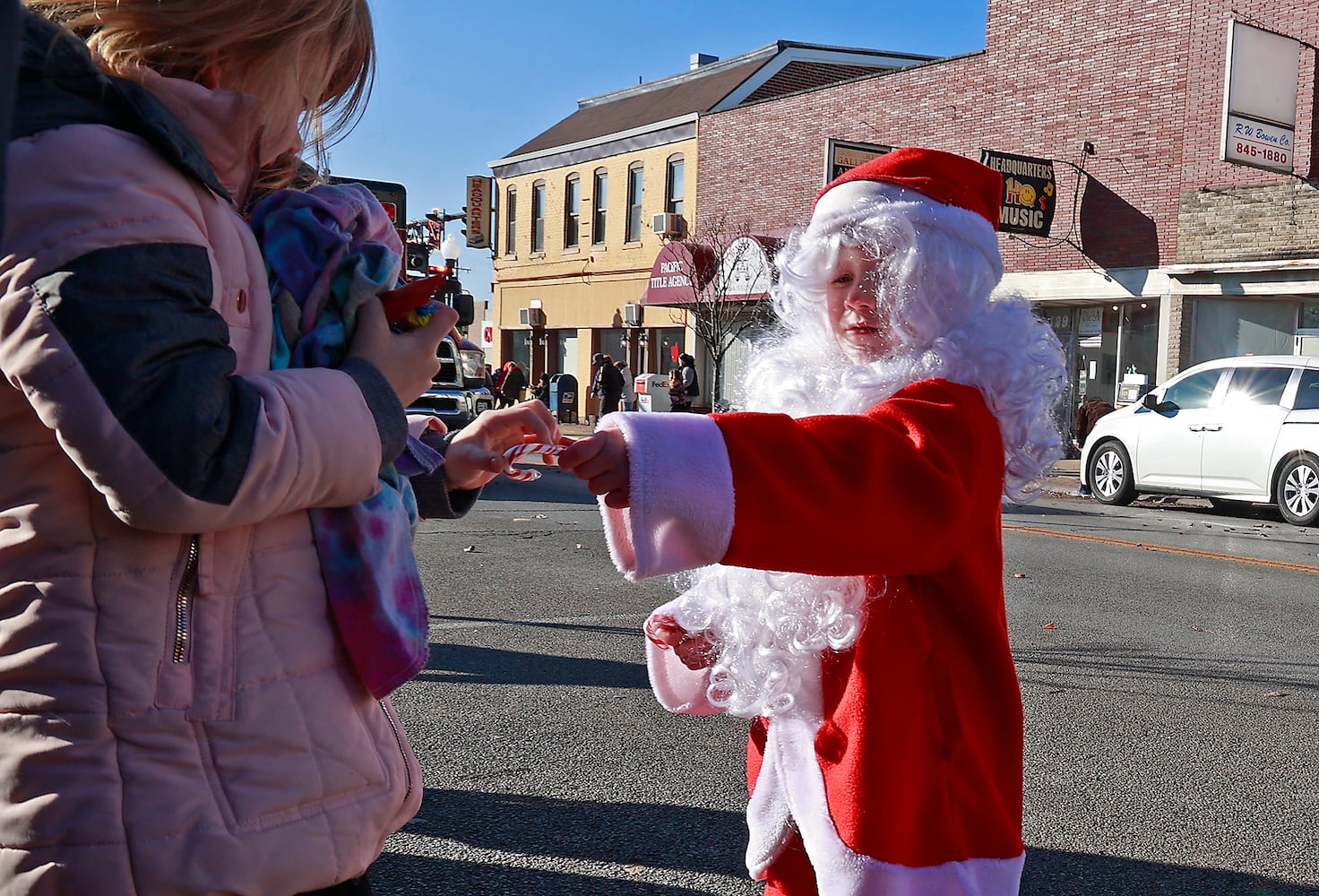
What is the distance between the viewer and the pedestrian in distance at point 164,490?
3.98ft

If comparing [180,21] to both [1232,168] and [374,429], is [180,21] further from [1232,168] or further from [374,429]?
[1232,168]

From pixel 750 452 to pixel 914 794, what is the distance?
24.3 inches

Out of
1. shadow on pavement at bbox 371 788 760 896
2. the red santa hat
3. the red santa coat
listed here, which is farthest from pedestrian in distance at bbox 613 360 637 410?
the red santa coat

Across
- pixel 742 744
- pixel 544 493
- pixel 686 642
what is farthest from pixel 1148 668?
pixel 544 493

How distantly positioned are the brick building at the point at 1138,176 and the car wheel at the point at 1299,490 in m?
6.74

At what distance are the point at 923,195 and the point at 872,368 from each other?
0.40 meters

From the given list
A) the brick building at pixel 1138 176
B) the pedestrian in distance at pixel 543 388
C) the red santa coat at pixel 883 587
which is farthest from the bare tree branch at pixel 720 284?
the red santa coat at pixel 883 587

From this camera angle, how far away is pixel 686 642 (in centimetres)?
235

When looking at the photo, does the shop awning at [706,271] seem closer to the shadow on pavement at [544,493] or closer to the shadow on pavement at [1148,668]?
the shadow on pavement at [544,493]

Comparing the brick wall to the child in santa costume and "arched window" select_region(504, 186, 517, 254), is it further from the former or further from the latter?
the child in santa costume

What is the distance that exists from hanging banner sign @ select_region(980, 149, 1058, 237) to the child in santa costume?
Answer: 20.0 meters

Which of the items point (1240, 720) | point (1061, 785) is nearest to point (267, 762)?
point (1061, 785)

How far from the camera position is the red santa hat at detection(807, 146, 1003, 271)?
230 centimetres

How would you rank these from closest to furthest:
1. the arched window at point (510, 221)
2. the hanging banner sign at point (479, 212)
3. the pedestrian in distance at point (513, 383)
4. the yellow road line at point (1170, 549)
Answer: the yellow road line at point (1170, 549) → the pedestrian in distance at point (513, 383) → the arched window at point (510, 221) → the hanging banner sign at point (479, 212)
